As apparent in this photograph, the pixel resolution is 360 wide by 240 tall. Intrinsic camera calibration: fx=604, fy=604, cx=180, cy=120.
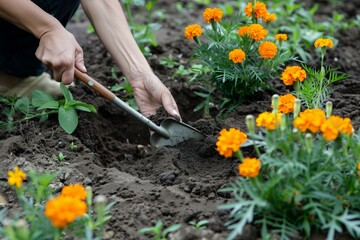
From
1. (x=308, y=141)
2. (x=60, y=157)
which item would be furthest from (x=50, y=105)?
(x=308, y=141)

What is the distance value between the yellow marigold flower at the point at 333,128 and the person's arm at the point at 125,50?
4.07ft

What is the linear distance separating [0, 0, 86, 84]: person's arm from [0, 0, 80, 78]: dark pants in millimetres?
417

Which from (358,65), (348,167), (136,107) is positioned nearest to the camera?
(348,167)

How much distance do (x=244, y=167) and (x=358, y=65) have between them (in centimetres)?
237

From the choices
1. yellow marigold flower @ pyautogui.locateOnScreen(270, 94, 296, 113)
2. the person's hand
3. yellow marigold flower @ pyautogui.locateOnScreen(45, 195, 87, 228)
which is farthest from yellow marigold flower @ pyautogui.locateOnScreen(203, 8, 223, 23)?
yellow marigold flower @ pyautogui.locateOnScreen(45, 195, 87, 228)

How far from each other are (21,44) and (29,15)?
0.65 m

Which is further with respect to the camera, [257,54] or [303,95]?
[257,54]

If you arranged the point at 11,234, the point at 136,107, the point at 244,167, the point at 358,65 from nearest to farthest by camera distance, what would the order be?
the point at 11,234 → the point at 244,167 → the point at 136,107 → the point at 358,65

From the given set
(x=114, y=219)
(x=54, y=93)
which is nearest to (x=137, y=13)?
(x=54, y=93)

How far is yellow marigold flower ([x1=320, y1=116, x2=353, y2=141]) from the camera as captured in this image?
205cm

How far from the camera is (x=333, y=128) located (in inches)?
80.6

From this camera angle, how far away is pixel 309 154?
2.08 metres

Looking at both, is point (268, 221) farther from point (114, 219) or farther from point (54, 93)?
point (54, 93)

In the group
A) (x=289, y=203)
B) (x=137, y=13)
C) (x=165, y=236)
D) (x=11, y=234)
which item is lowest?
(x=137, y=13)
